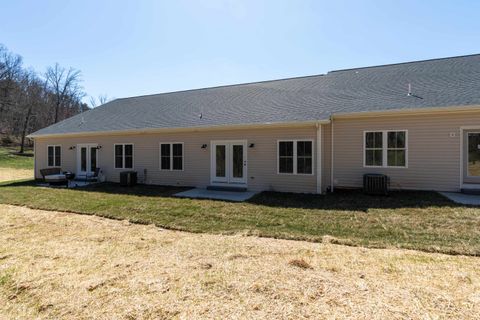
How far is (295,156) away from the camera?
10062 millimetres

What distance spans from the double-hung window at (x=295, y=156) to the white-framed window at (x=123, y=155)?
7.42 metres

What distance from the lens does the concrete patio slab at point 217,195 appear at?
30.3 ft

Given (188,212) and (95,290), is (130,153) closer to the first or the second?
(188,212)

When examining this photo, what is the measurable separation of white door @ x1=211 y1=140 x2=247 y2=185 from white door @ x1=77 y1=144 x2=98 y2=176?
7.05 meters

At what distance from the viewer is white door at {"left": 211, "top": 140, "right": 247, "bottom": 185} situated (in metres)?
10.9

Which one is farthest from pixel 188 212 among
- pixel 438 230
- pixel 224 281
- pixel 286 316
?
pixel 438 230

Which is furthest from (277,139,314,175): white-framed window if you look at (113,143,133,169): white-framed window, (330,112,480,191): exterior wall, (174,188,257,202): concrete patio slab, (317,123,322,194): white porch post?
(113,143,133,169): white-framed window

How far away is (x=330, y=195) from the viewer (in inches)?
370

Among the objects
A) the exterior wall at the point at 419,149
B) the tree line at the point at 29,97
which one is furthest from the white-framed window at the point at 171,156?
the tree line at the point at 29,97

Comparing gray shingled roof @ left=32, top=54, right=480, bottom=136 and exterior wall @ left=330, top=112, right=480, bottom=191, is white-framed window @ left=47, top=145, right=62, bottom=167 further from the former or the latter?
exterior wall @ left=330, top=112, right=480, bottom=191

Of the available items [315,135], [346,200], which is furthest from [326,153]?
[346,200]

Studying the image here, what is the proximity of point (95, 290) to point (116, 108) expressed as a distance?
16543 mm

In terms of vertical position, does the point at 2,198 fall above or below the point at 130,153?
below

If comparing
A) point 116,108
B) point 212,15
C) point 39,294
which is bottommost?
point 39,294
